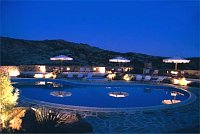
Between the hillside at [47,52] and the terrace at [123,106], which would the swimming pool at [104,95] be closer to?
the terrace at [123,106]

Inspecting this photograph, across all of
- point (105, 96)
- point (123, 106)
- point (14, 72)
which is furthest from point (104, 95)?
point (14, 72)

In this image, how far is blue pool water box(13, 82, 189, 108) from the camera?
36.7 ft

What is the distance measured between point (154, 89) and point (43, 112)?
9724 mm

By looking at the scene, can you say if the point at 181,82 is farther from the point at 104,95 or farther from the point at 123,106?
the point at 123,106

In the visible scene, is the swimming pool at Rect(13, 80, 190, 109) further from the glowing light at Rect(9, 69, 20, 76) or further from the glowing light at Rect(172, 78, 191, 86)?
the glowing light at Rect(9, 69, 20, 76)

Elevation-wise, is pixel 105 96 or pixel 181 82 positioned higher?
pixel 181 82

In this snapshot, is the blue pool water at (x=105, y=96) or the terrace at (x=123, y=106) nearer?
the terrace at (x=123, y=106)

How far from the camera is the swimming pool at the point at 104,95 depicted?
440 inches

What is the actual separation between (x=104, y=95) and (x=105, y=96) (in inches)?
11.2

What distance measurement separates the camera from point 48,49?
1754 inches

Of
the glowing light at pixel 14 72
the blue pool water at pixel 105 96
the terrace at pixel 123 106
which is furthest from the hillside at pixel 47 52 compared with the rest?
the blue pool water at pixel 105 96

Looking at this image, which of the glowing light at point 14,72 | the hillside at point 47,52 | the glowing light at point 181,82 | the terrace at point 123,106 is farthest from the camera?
the hillside at point 47,52

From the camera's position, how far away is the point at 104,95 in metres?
13.1

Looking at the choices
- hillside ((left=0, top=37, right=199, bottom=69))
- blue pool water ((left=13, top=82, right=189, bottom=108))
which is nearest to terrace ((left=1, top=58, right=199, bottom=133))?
blue pool water ((left=13, top=82, right=189, bottom=108))
